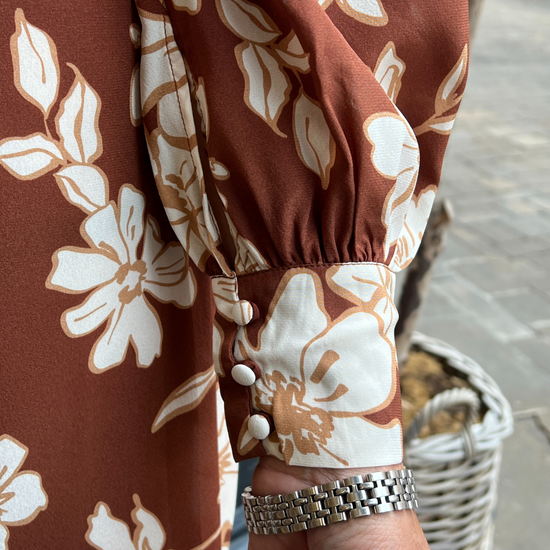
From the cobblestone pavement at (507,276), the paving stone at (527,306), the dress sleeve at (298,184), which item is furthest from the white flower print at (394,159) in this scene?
the paving stone at (527,306)

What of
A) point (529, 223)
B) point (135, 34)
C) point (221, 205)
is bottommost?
point (529, 223)

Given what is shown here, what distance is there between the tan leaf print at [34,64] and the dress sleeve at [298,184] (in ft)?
0.19

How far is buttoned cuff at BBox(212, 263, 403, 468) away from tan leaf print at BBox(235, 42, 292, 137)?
0.10m

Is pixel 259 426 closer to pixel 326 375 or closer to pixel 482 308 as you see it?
pixel 326 375

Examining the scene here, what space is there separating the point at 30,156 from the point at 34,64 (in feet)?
0.18

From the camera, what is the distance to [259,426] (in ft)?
1.26

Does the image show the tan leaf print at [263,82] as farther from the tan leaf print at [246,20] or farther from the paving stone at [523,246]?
the paving stone at [523,246]

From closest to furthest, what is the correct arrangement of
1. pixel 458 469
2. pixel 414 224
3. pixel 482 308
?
pixel 414 224, pixel 458 469, pixel 482 308

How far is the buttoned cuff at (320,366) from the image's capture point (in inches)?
14.6

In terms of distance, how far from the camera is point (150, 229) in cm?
44

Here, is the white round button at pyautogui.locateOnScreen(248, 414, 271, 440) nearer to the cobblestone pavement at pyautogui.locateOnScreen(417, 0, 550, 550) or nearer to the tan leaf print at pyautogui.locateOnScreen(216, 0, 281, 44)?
the tan leaf print at pyautogui.locateOnScreen(216, 0, 281, 44)

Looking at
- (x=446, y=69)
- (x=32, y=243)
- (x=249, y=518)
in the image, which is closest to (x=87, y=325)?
(x=32, y=243)

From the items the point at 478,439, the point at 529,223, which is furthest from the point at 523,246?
the point at 478,439

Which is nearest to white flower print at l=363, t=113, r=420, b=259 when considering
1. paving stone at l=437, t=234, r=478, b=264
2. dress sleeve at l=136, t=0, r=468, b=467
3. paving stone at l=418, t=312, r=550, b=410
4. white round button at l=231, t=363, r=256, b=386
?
dress sleeve at l=136, t=0, r=468, b=467
